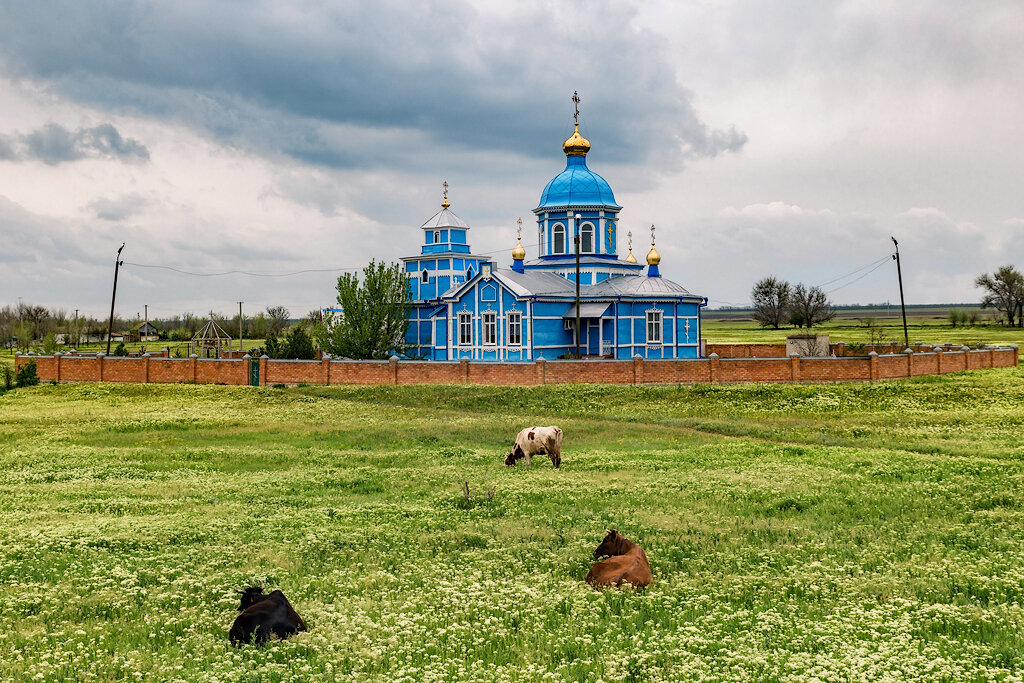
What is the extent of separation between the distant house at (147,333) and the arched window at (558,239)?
7170cm

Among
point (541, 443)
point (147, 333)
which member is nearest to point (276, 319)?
point (147, 333)

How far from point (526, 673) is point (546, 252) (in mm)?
47911

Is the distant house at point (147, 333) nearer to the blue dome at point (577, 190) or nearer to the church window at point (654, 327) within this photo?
the blue dome at point (577, 190)

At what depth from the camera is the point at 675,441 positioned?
25172 millimetres

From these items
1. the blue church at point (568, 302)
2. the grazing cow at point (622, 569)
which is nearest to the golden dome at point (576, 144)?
the blue church at point (568, 302)

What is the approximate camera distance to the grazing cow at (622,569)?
10969 mm

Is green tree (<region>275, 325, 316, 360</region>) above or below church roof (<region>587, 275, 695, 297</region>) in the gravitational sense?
below

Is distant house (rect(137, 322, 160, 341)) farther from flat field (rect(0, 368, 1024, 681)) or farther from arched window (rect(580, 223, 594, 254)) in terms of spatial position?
flat field (rect(0, 368, 1024, 681))

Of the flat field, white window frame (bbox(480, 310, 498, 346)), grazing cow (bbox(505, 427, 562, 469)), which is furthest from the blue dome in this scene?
grazing cow (bbox(505, 427, 562, 469))

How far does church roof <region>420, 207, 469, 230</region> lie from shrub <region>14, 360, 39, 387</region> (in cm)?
2693

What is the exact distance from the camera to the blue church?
49.6 m

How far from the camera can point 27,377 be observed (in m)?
45.1

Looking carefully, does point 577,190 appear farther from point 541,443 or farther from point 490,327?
point 541,443

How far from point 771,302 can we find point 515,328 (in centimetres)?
7329
